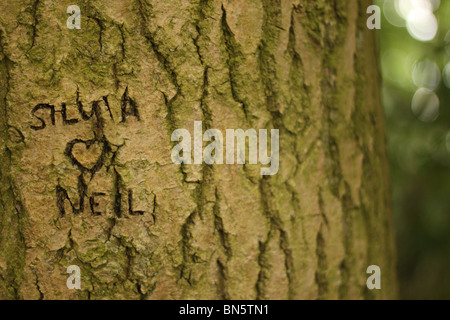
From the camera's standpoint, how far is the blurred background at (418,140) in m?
1.75

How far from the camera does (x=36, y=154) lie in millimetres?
740

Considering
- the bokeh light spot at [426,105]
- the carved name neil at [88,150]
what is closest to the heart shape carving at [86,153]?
the carved name neil at [88,150]

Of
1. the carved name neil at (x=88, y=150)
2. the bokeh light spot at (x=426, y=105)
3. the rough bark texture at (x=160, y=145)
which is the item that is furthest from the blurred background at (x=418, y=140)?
the carved name neil at (x=88, y=150)

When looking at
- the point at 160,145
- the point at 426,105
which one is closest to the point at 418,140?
the point at 426,105

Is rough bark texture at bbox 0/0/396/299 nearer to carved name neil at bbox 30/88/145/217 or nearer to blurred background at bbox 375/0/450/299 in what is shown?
carved name neil at bbox 30/88/145/217

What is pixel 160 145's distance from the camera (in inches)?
30.1

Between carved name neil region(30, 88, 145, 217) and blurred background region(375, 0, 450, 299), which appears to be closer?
carved name neil region(30, 88, 145, 217)

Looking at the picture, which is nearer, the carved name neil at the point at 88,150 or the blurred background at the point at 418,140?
the carved name neil at the point at 88,150

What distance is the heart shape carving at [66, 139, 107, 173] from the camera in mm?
748

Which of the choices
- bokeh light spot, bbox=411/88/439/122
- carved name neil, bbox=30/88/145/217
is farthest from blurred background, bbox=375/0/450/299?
carved name neil, bbox=30/88/145/217

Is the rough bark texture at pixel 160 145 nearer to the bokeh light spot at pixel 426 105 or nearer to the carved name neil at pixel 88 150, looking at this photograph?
the carved name neil at pixel 88 150

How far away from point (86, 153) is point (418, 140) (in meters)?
1.68

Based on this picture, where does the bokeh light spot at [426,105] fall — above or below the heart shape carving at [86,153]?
above

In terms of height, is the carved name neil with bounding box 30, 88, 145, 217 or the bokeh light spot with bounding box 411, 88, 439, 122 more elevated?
the bokeh light spot with bounding box 411, 88, 439, 122
